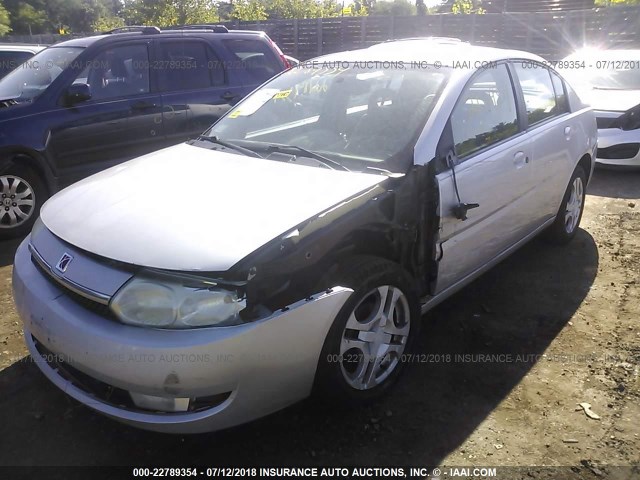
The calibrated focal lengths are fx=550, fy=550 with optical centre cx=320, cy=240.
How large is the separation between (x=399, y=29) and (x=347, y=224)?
18.7 m

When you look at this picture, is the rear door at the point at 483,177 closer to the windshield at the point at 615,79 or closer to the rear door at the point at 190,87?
the rear door at the point at 190,87

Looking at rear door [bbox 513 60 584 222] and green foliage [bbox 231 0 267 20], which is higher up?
green foliage [bbox 231 0 267 20]

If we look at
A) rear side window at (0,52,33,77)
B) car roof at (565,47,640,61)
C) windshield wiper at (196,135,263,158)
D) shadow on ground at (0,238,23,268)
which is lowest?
shadow on ground at (0,238,23,268)

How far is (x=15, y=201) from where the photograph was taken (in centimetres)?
504

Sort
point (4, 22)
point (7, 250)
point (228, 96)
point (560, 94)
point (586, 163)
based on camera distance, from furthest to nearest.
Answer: point (4, 22)
point (228, 96)
point (7, 250)
point (586, 163)
point (560, 94)

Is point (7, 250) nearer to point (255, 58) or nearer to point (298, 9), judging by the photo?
point (255, 58)

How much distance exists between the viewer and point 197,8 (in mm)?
31391

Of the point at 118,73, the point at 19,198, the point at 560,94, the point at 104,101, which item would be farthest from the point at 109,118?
the point at 560,94

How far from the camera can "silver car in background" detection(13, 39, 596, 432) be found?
2.17m

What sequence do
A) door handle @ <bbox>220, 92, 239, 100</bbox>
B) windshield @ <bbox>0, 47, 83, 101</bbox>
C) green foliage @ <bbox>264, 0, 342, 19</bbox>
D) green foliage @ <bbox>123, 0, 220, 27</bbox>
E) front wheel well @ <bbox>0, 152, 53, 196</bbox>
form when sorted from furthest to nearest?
green foliage @ <bbox>123, 0, 220, 27</bbox> < green foliage @ <bbox>264, 0, 342, 19</bbox> < door handle @ <bbox>220, 92, 239, 100</bbox> < windshield @ <bbox>0, 47, 83, 101</bbox> < front wheel well @ <bbox>0, 152, 53, 196</bbox>

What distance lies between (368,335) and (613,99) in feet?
21.4

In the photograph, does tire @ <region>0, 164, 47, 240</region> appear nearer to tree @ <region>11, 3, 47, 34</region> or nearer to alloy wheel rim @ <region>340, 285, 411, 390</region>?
alloy wheel rim @ <region>340, 285, 411, 390</region>

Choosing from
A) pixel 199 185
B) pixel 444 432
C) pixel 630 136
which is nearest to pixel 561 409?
pixel 444 432

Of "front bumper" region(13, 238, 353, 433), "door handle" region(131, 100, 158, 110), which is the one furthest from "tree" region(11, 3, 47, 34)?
"front bumper" region(13, 238, 353, 433)
